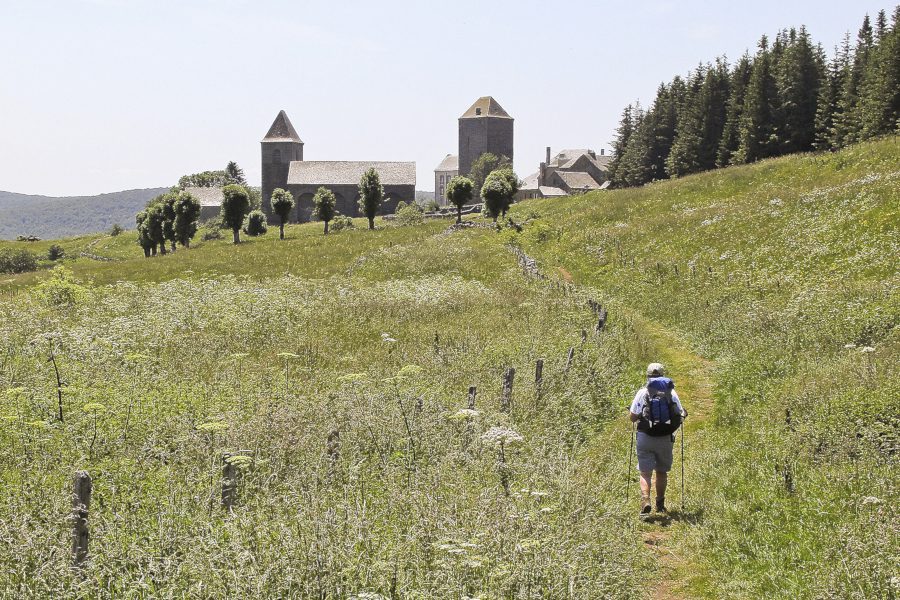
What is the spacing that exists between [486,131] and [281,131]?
39370 mm

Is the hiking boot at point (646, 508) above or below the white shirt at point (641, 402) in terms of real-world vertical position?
below

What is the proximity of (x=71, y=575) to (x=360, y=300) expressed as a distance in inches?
749

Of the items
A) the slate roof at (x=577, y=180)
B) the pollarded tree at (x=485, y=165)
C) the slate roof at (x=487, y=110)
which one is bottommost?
the slate roof at (x=577, y=180)

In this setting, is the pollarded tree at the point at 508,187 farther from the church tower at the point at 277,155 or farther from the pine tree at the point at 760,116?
the church tower at the point at 277,155

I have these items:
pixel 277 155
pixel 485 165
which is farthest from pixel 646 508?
pixel 277 155

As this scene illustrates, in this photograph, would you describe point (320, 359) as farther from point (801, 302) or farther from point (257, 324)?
point (801, 302)

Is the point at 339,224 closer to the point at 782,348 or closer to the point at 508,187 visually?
the point at 508,187

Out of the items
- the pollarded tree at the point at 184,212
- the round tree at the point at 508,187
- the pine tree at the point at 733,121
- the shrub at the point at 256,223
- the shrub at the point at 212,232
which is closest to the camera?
the pine tree at the point at 733,121

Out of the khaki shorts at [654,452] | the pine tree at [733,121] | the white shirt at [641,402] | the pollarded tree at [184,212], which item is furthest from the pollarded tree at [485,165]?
the khaki shorts at [654,452]

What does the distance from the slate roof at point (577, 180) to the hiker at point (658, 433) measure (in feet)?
349

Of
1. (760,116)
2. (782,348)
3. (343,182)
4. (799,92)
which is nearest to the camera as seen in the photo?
(782,348)

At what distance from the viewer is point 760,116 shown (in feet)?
182

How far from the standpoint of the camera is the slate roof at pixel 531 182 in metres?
119

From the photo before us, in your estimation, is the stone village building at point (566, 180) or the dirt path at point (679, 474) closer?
the dirt path at point (679, 474)
